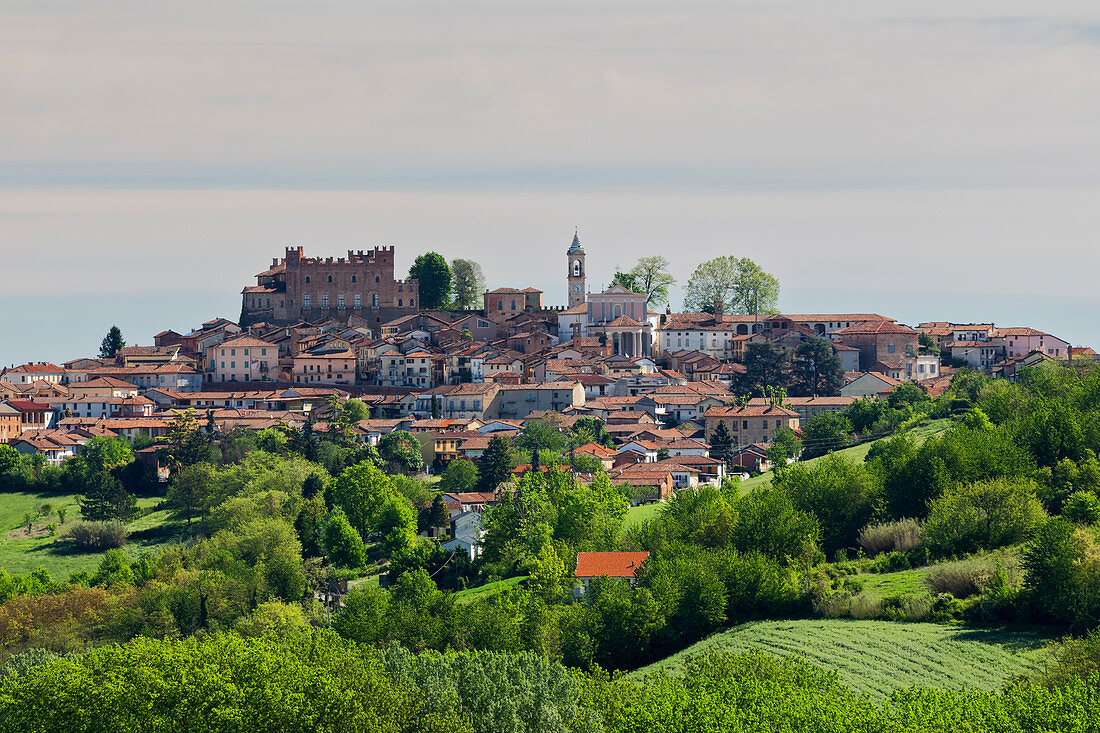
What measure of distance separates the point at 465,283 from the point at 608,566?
66.5 metres

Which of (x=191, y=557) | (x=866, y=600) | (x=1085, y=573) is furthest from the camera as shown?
(x=191, y=557)

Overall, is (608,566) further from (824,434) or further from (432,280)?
(432,280)

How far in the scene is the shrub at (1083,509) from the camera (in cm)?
3950

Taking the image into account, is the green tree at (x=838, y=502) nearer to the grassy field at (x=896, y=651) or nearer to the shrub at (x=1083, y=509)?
the shrub at (x=1083, y=509)

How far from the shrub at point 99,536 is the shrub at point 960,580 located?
128ft

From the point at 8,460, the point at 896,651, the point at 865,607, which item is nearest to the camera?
the point at 896,651

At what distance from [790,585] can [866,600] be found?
266 cm

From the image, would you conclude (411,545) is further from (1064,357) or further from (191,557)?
(1064,357)

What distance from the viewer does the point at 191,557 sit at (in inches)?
2217

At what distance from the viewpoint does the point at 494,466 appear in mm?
65438

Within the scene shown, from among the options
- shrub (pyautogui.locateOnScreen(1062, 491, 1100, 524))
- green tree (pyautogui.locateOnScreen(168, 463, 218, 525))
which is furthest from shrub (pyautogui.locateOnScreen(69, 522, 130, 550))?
shrub (pyautogui.locateOnScreen(1062, 491, 1100, 524))

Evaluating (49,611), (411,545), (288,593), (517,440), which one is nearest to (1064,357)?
(517,440)

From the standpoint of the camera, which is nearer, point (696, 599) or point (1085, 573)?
point (1085, 573)

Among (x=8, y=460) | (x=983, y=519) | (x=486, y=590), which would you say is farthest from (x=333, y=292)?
(x=983, y=519)
